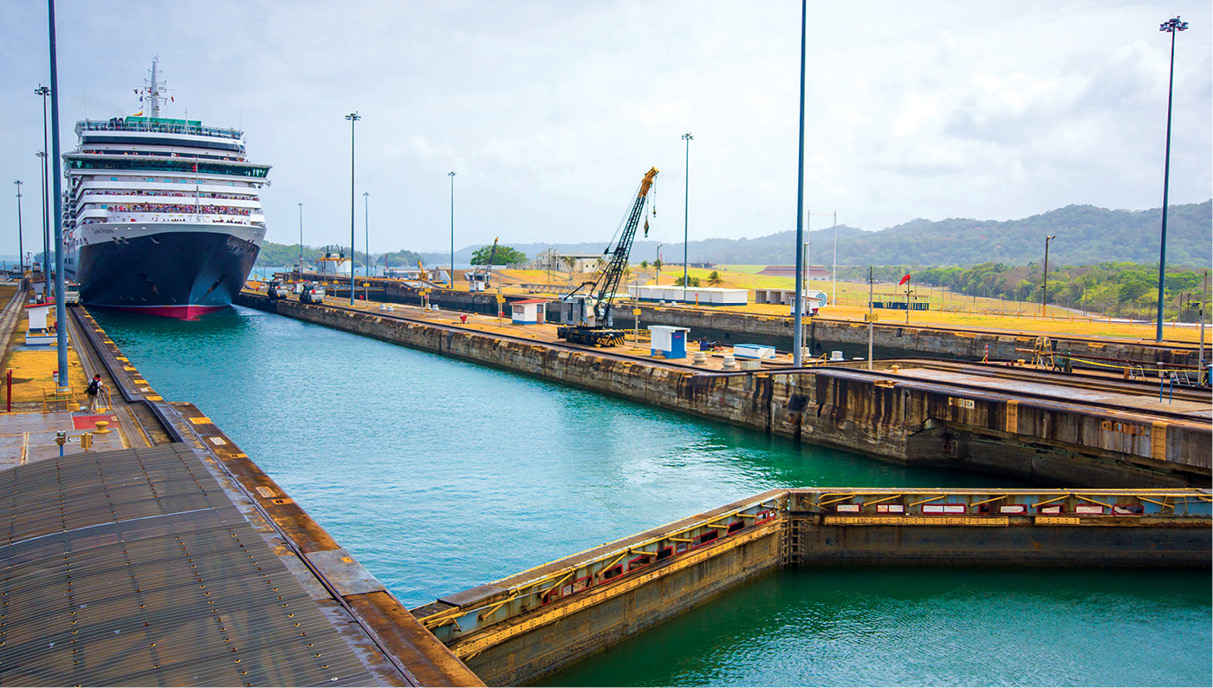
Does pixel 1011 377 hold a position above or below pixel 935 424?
above

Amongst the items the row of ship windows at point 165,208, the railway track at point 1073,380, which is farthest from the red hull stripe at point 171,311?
the railway track at point 1073,380

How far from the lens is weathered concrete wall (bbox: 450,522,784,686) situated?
16531mm

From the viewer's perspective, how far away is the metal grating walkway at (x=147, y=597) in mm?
11234

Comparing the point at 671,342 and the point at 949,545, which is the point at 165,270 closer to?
the point at 671,342

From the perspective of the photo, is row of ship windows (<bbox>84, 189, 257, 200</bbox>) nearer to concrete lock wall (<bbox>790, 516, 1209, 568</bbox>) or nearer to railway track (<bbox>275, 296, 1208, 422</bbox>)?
railway track (<bbox>275, 296, 1208, 422</bbox>)

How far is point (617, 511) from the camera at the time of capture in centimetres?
2878

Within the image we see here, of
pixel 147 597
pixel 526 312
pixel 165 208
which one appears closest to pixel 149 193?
pixel 165 208

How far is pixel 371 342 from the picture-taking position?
293 feet

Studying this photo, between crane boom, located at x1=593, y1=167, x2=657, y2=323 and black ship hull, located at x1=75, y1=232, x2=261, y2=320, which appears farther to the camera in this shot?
black ship hull, located at x1=75, y1=232, x2=261, y2=320

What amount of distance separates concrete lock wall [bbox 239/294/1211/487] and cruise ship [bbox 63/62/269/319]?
190 ft

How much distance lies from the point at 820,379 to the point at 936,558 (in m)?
16.9

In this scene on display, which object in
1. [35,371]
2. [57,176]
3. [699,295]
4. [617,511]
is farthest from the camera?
[699,295]

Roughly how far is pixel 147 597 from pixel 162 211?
89791 millimetres

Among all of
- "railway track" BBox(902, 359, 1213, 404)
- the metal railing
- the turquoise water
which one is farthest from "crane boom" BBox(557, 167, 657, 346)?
the metal railing
